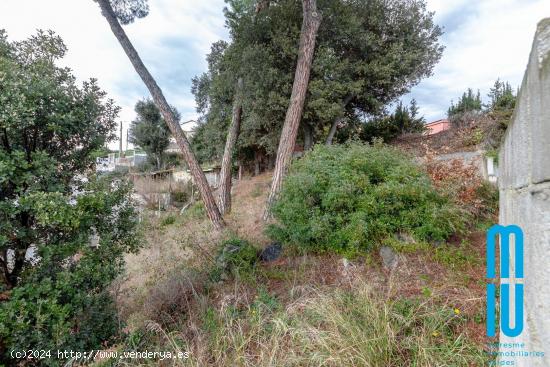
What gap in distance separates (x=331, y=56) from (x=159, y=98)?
5260 millimetres

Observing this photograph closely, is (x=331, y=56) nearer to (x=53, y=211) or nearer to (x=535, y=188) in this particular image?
(x=53, y=211)

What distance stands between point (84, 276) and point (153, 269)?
3.20 metres

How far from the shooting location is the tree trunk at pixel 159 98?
17.3 ft

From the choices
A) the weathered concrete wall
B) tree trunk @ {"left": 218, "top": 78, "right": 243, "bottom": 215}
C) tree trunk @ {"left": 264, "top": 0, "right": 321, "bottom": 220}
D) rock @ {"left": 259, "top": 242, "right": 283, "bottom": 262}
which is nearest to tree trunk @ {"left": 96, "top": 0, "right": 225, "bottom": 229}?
tree trunk @ {"left": 264, "top": 0, "right": 321, "bottom": 220}

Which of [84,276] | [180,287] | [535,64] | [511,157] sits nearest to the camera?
[535,64]

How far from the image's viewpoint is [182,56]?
8.21 metres

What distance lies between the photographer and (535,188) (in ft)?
3.33

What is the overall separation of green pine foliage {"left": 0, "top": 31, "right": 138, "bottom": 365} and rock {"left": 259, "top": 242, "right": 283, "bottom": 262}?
2.12m

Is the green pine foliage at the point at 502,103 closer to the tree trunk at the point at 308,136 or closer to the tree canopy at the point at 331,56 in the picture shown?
the tree canopy at the point at 331,56

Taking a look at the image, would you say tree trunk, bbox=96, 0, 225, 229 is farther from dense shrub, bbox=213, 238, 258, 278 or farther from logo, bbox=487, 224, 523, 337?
logo, bbox=487, 224, 523, 337

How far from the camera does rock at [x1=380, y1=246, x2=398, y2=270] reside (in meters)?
3.41

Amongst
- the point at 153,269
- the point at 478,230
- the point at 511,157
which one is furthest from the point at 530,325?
the point at 153,269

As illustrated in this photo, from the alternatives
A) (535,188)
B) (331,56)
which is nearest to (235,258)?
(535,188)

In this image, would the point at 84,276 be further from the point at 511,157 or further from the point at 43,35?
the point at 511,157
